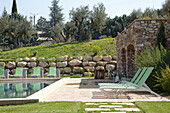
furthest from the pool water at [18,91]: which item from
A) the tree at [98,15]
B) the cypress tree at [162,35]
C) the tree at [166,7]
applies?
the tree at [166,7]

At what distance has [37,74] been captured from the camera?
40.4 feet

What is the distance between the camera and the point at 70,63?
15.1 meters

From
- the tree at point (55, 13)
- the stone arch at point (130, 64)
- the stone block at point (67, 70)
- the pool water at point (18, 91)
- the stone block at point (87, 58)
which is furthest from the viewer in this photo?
the tree at point (55, 13)

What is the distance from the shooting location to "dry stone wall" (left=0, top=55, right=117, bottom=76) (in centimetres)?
1480

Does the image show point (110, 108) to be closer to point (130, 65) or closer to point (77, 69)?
point (130, 65)

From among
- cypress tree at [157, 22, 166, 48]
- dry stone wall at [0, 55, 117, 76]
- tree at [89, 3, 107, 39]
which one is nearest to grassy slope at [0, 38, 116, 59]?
dry stone wall at [0, 55, 117, 76]

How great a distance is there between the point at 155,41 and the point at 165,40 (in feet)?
1.59

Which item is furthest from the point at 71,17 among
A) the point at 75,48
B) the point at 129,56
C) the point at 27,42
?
the point at 129,56

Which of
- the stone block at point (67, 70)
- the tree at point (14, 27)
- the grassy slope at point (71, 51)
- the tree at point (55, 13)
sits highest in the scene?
the tree at point (55, 13)

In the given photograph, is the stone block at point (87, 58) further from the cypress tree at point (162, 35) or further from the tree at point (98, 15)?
the tree at point (98, 15)

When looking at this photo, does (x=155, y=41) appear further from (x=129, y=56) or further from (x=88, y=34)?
(x=88, y=34)

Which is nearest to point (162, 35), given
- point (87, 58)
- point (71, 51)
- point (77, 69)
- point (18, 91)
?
point (18, 91)

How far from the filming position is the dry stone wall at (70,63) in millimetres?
14797

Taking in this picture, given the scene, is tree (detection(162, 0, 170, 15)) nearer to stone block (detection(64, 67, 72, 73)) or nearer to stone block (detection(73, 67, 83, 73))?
stone block (detection(73, 67, 83, 73))
